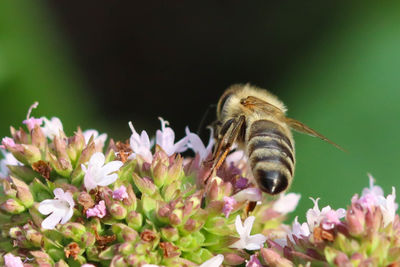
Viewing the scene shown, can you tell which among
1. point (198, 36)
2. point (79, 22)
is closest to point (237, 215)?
point (198, 36)

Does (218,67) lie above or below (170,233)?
above

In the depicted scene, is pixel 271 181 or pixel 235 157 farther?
pixel 235 157

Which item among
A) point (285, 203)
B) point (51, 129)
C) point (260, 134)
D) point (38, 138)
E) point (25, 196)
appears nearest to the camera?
point (25, 196)

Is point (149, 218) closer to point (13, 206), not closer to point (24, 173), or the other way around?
point (13, 206)

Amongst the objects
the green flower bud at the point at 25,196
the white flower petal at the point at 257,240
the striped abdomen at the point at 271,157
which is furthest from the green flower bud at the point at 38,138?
the white flower petal at the point at 257,240

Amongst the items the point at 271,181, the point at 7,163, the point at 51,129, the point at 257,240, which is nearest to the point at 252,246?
the point at 257,240

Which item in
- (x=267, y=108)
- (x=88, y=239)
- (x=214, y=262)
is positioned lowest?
(x=88, y=239)
